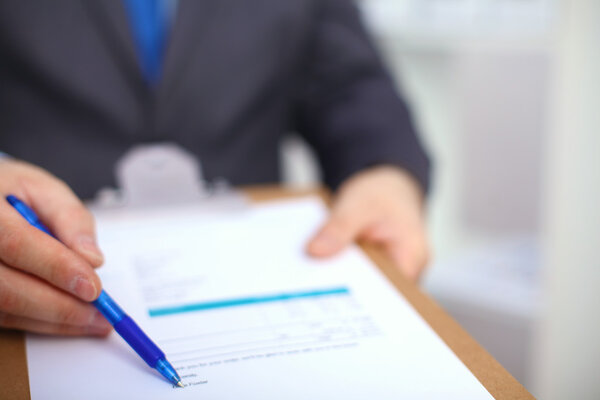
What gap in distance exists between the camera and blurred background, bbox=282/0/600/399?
0.51 meters

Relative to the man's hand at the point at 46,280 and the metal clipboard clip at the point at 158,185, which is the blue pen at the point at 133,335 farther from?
the metal clipboard clip at the point at 158,185

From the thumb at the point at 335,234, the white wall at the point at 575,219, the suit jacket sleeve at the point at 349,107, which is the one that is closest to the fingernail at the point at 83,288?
the thumb at the point at 335,234

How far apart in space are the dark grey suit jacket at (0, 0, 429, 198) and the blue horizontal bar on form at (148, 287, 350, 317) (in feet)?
0.73

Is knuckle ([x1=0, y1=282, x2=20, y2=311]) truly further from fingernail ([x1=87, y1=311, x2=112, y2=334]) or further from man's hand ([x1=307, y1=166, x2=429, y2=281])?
man's hand ([x1=307, y1=166, x2=429, y2=281])

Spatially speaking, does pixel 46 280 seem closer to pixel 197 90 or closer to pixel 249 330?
pixel 249 330

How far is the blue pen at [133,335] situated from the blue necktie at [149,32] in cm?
34

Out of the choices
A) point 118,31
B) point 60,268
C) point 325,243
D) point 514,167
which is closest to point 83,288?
point 60,268

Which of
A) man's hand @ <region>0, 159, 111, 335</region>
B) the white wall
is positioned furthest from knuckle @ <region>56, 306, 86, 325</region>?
the white wall

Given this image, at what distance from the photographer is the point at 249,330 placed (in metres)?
0.28

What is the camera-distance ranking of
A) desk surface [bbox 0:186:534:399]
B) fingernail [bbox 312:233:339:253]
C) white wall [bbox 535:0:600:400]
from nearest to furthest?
desk surface [bbox 0:186:534:399] → fingernail [bbox 312:233:339:253] → white wall [bbox 535:0:600:400]

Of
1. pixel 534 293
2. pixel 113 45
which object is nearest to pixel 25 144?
pixel 113 45

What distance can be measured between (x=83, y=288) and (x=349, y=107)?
1.38 ft

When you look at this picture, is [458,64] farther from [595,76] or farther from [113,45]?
[113,45]

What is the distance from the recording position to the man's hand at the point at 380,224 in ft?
1.25
